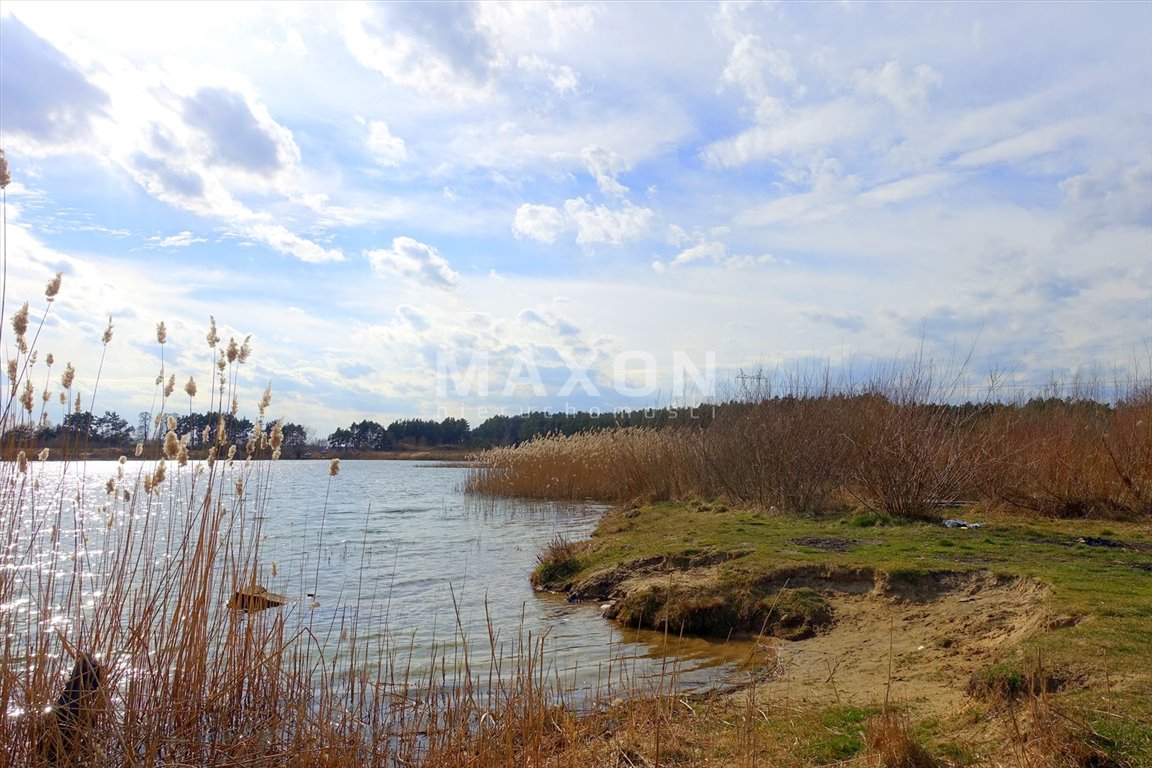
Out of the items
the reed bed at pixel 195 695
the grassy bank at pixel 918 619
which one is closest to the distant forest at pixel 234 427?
the reed bed at pixel 195 695

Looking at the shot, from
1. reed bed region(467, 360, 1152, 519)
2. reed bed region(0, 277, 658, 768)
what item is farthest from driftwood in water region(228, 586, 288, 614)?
reed bed region(467, 360, 1152, 519)

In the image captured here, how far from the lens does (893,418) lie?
1044 cm

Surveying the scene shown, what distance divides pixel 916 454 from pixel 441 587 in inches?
240

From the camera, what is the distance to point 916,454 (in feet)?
32.9

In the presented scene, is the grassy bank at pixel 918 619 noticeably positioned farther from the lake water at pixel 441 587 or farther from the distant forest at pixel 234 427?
the distant forest at pixel 234 427

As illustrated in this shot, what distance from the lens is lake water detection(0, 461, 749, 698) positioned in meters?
5.49

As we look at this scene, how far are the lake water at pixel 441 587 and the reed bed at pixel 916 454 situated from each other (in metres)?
3.10

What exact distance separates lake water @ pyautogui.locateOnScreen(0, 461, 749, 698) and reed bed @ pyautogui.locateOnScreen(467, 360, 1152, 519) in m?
3.10

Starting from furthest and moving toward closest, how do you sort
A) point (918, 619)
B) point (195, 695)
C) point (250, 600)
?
point (918, 619) → point (250, 600) → point (195, 695)

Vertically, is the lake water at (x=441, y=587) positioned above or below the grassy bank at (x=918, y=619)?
below

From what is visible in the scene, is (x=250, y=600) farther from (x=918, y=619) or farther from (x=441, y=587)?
(x=918, y=619)

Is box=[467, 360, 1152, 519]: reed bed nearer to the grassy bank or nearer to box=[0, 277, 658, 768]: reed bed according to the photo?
the grassy bank

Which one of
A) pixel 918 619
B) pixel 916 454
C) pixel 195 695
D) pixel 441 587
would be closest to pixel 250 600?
pixel 195 695

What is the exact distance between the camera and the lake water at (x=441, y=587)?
5492mm
